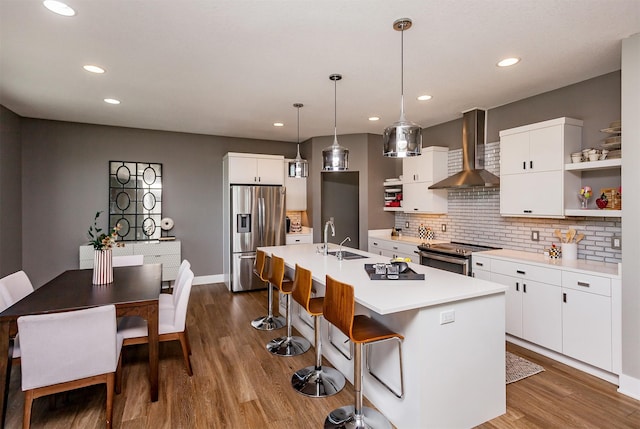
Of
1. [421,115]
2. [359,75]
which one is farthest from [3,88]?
[421,115]

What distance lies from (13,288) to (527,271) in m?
4.59

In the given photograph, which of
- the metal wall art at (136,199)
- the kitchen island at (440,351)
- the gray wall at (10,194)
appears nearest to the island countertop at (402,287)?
the kitchen island at (440,351)

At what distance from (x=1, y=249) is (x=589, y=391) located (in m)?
6.50

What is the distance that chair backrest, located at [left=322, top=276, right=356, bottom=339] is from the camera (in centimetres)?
202

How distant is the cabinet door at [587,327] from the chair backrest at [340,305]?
218 centimetres

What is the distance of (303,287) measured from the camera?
8.82 ft

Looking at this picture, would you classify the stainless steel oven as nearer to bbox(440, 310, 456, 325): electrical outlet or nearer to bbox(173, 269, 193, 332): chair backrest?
bbox(440, 310, 456, 325): electrical outlet

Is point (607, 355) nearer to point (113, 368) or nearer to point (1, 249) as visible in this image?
point (113, 368)

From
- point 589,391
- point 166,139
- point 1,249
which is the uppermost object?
point 166,139

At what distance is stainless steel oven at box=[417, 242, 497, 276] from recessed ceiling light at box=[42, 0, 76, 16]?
4.15 m

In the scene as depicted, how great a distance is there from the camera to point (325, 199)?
7164mm

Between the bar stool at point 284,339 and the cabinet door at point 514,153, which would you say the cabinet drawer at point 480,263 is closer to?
the cabinet door at point 514,153

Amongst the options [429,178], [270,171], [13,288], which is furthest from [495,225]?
[13,288]

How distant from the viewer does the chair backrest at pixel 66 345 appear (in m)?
1.92
